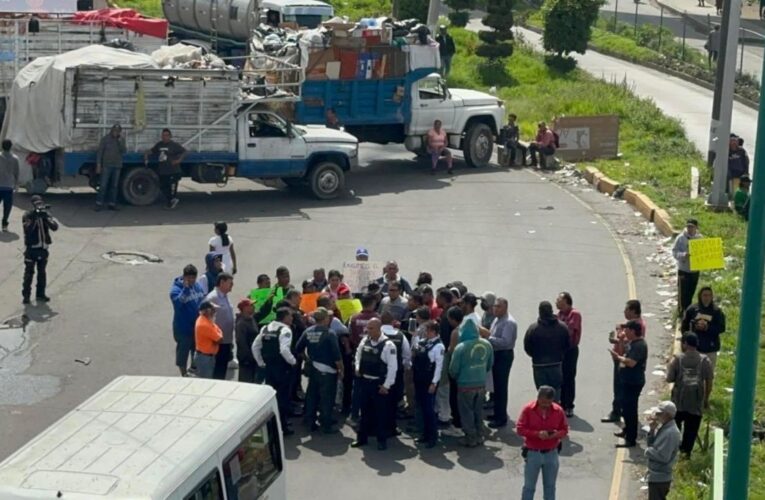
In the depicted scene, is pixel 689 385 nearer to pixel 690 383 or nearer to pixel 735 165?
pixel 690 383

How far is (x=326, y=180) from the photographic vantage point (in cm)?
2745

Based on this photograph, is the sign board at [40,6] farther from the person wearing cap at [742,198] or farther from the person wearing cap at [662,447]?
the person wearing cap at [662,447]

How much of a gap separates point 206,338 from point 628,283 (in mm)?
8305

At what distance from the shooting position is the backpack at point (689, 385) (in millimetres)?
14547

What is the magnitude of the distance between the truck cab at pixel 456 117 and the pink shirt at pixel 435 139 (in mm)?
388

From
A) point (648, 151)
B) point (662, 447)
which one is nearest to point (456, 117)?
point (648, 151)

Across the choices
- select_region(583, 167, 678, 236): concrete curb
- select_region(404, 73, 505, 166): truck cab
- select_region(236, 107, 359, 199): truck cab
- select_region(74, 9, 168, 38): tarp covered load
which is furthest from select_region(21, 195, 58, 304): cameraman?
select_region(74, 9, 168, 38): tarp covered load

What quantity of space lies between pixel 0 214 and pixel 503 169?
36.1ft

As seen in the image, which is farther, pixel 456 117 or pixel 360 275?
pixel 456 117

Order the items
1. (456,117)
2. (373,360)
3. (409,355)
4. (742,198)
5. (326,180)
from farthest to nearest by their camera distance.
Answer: (456,117) → (326,180) → (742,198) → (409,355) → (373,360)

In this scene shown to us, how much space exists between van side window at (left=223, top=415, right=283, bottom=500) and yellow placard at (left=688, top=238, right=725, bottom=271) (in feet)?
23.5

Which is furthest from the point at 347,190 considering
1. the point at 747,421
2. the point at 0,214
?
the point at 747,421

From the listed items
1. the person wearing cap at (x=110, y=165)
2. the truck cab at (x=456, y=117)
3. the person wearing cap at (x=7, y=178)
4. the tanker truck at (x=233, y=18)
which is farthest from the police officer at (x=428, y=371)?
the tanker truck at (x=233, y=18)

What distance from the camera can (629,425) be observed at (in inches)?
595
